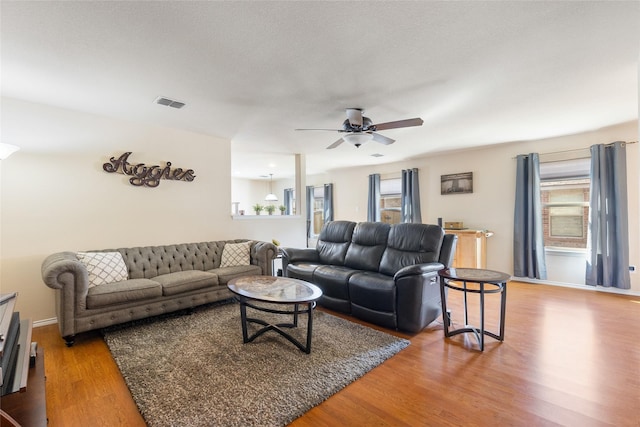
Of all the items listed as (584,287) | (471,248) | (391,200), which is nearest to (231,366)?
(471,248)

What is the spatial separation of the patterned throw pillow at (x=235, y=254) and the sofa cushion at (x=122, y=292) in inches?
43.0

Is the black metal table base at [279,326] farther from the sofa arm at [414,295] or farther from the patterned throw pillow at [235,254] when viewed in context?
the patterned throw pillow at [235,254]

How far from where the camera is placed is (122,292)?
2898 mm

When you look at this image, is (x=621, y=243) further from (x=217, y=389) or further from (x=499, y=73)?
(x=217, y=389)

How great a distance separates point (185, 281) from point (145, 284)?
389 mm

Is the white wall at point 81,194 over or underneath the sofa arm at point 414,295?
over

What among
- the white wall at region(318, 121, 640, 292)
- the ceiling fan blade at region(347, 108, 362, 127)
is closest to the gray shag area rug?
the ceiling fan blade at region(347, 108, 362, 127)

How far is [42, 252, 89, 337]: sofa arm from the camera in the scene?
8.41 ft

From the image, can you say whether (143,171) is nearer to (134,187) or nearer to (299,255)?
(134,187)

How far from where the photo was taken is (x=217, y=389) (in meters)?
1.97

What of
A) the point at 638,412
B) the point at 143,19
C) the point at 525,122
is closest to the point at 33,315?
the point at 143,19

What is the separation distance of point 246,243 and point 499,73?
12.0 ft

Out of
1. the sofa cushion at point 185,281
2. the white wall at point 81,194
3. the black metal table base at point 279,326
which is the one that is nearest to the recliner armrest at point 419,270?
the black metal table base at point 279,326

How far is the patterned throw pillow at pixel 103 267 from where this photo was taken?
3.08 meters
